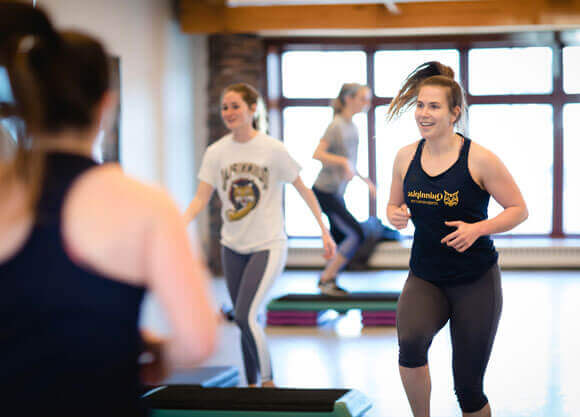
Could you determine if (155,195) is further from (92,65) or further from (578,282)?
(578,282)

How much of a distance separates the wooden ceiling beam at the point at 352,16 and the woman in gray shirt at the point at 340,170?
2.34 m

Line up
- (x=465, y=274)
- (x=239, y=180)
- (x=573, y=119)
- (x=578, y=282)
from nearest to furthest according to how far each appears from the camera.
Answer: (x=465, y=274) < (x=239, y=180) < (x=578, y=282) < (x=573, y=119)

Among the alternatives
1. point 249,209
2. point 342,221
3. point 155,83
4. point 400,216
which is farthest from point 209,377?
point 155,83

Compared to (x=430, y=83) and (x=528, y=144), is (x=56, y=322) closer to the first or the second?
(x=430, y=83)

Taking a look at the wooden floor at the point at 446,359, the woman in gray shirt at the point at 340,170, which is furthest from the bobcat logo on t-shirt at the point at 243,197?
the woman in gray shirt at the point at 340,170

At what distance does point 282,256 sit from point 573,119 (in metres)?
6.37

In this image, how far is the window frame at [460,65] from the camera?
8562 mm

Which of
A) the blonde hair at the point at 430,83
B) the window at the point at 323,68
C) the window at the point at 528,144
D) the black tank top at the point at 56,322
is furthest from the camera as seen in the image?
the window at the point at 323,68

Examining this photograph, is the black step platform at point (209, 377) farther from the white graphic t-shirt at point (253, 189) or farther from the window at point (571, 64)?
the window at point (571, 64)

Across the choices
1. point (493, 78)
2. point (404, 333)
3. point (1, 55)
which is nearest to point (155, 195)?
point (1, 55)

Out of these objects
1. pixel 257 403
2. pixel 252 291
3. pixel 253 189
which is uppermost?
pixel 253 189

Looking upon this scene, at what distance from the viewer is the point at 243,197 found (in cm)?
349

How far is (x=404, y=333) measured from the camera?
2500 mm

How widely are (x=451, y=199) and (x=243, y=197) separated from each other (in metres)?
1.28
